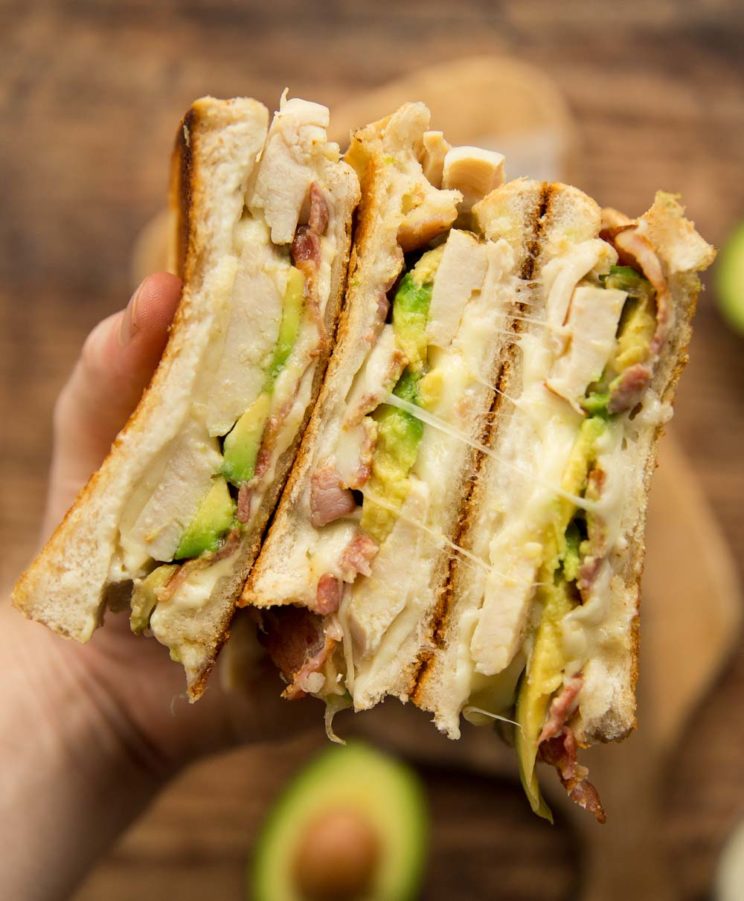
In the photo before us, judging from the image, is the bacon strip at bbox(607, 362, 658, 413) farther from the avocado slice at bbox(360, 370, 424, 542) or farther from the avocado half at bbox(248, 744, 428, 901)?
the avocado half at bbox(248, 744, 428, 901)

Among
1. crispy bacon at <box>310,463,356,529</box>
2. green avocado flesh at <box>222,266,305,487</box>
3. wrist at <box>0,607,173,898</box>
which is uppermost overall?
green avocado flesh at <box>222,266,305,487</box>

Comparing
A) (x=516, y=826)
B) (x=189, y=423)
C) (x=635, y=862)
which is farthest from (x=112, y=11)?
(x=635, y=862)

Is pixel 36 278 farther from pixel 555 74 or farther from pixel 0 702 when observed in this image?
pixel 555 74

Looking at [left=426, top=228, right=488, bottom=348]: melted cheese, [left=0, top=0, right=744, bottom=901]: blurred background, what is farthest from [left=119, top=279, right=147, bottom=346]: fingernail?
[left=0, top=0, right=744, bottom=901]: blurred background

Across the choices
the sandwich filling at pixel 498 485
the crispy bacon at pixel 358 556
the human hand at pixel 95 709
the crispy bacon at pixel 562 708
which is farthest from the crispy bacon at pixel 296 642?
the crispy bacon at pixel 562 708

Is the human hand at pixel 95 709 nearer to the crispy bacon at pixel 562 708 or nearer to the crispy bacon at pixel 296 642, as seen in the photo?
the crispy bacon at pixel 296 642

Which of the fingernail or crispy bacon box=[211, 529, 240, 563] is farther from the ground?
the fingernail
